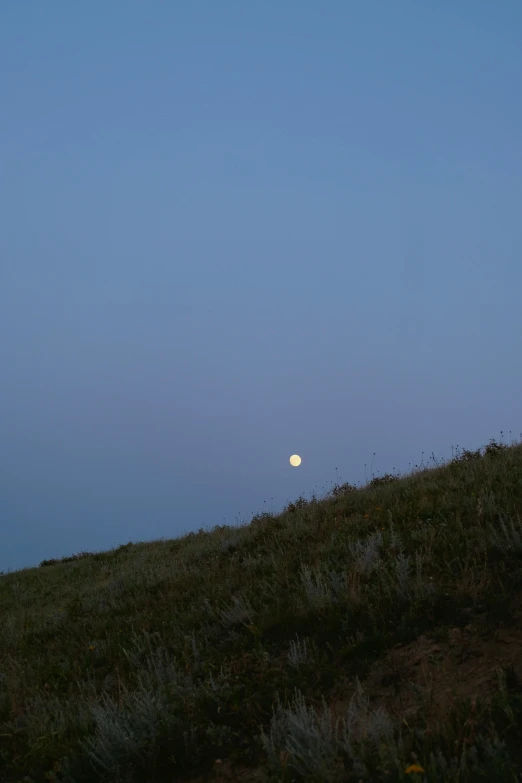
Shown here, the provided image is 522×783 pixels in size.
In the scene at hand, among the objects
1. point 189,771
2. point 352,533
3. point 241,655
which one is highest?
point 352,533

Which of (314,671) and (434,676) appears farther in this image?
(314,671)

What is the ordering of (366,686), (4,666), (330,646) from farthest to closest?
(4,666) → (330,646) → (366,686)

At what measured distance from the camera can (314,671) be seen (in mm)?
4223

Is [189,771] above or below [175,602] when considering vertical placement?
below

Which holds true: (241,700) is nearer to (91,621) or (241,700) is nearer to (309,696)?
(309,696)

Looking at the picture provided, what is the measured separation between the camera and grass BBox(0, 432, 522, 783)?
3.04 metres

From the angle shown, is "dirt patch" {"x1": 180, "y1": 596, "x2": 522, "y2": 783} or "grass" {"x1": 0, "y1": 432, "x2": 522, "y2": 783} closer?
"grass" {"x1": 0, "y1": 432, "x2": 522, "y2": 783}

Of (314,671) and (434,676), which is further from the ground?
(314,671)

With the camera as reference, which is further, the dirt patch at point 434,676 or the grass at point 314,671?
the dirt patch at point 434,676

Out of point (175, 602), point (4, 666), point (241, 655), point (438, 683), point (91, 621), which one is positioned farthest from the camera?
point (91, 621)

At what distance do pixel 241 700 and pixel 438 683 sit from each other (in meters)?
1.47

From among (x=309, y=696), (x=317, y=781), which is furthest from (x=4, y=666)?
(x=317, y=781)

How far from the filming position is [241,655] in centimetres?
490

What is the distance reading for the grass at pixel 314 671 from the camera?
3037mm
